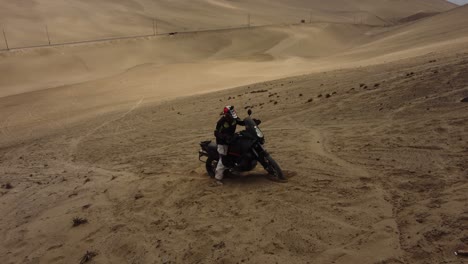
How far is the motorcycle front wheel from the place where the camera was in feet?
20.6

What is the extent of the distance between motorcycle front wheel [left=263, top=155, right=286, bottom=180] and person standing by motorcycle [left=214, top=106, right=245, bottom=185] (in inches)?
26.2

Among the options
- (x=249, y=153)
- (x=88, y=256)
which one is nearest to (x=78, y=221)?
(x=88, y=256)

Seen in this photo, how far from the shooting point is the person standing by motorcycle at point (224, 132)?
21.3ft

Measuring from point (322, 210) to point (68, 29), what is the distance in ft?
143

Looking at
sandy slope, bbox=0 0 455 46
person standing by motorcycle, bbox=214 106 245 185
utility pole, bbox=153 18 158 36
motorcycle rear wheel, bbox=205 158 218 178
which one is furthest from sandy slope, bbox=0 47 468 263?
utility pole, bbox=153 18 158 36

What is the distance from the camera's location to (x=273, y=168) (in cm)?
640

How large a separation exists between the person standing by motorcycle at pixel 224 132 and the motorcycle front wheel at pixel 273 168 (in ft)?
2.18

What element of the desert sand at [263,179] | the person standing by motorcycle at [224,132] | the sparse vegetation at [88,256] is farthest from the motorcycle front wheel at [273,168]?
the sparse vegetation at [88,256]

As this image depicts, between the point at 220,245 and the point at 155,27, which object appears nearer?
the point at 220,245

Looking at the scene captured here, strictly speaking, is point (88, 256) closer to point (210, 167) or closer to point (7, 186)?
point (210, 167)

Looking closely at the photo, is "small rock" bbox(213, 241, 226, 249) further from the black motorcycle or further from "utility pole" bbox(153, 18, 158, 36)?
"utility pole" bbox(153, 18, 158, 36)

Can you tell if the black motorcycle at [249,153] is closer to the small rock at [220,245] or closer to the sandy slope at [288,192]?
the sandy slope at [288,192]

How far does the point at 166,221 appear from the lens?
5.64 m

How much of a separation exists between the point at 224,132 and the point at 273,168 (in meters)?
0.94
